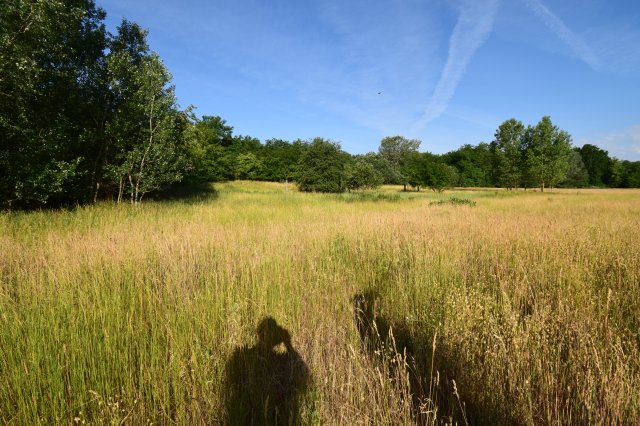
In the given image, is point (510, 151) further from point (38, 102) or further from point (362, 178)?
point (38, 102)

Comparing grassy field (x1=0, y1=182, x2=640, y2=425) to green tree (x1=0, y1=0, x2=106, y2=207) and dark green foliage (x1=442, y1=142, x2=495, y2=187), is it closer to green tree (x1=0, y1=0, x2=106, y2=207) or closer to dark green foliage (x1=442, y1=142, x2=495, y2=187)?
green tree (x1=0, y1=0, x2=106, y2=207)

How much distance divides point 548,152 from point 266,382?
55.5 metres

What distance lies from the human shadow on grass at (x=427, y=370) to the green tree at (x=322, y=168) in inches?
1397

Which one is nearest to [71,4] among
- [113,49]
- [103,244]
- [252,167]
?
[113,49]

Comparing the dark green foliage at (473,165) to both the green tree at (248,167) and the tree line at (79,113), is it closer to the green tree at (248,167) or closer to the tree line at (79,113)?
the green tree at (248,167)

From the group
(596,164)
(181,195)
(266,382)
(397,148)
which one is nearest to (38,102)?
(181,195)

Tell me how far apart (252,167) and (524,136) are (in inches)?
2156

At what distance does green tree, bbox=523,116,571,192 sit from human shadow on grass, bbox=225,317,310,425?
175 ft

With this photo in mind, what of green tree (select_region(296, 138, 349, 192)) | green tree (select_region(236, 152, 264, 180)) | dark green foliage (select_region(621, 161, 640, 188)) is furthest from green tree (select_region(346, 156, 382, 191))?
dark green foliage (select_region(621, 161, 640, 188))

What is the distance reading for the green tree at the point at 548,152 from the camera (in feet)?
137

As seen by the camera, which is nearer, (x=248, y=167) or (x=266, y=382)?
(x=266, y=382)

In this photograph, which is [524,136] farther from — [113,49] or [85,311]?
[85,311]

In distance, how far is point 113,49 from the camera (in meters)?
14.7

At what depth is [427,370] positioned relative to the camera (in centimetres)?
239
